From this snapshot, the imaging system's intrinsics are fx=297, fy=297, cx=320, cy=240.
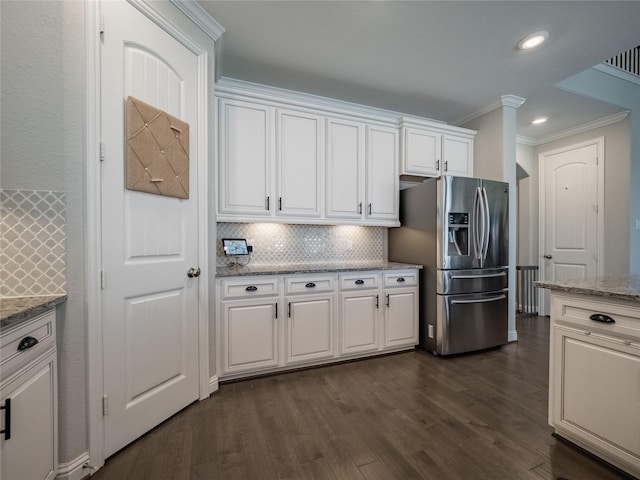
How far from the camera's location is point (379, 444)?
1657 mm

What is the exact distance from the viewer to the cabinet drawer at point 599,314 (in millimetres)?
1354

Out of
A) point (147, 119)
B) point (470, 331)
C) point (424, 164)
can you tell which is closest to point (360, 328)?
point (470, 331)

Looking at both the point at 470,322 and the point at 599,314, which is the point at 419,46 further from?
the point at 470,322

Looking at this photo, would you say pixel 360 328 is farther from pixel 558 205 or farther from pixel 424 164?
pixel 558 205

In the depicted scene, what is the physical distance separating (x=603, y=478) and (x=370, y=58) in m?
3.09

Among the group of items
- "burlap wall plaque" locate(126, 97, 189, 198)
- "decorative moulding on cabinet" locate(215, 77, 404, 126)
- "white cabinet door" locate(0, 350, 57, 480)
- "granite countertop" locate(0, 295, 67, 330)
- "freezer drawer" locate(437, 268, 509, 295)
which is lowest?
"white cabinet door" locate(0, 350, 57, 480)

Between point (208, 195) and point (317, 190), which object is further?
point (317, 190)

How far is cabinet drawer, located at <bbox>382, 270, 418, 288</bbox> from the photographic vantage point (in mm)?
2953

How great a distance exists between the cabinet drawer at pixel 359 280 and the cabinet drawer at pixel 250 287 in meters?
0.64

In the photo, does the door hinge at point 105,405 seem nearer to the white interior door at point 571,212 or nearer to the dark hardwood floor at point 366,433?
the dark hardwood floor at point 366,433

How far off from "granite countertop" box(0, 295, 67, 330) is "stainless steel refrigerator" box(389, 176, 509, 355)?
2.84 meters

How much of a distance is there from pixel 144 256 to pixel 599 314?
2.42 m

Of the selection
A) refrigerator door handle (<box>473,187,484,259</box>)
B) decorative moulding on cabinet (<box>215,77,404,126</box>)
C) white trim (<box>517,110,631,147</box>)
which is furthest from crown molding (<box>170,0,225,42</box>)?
white trim (<box>517,110,631,147</box>)

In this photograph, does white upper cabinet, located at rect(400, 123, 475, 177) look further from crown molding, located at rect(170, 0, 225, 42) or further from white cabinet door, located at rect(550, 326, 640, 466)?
white cabinet door, located at rect(550, 326, 640, 466)
